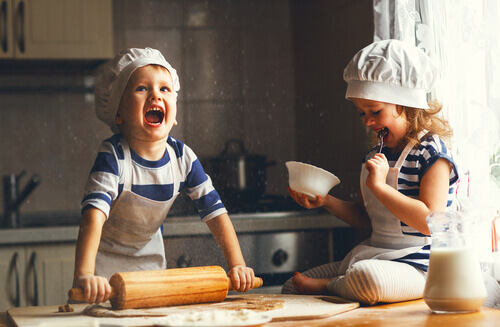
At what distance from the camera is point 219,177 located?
4.38ft

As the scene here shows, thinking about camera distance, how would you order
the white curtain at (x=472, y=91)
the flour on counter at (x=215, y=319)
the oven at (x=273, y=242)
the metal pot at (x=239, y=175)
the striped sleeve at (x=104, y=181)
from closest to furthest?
the flour on counter at (x=215, y=319) → the striped sleeve at (x=104, y=181) → the white curtain at (x=472, y=91) → the oven at (x=273, y=242) → the metal pot at (x=239, y=175)

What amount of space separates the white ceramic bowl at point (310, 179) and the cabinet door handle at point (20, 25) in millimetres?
825

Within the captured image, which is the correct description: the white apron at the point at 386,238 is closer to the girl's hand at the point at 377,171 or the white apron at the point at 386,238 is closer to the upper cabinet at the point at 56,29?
the girl's hand at the point at 377,171

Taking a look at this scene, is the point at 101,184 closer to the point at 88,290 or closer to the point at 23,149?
the point at 88,290

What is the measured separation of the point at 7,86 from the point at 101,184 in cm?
84

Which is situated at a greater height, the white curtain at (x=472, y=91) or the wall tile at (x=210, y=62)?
the wall tile at (x=210, y=62)

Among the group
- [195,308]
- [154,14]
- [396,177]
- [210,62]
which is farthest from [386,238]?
[154,14]

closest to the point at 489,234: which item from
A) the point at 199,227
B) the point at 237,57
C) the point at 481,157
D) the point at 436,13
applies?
the point at 481,157

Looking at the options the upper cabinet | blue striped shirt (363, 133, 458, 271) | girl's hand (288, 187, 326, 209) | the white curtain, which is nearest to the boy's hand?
girl's hand (288, 187, 326, 209)

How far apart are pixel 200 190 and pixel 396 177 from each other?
29 centimetres

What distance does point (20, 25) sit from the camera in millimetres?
1362

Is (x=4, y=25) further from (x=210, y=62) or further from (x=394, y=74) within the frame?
(x=394, y=74)

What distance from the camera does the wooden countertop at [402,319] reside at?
2.16 ft

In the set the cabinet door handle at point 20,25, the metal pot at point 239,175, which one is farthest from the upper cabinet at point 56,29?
the metal pot at point 239,175
